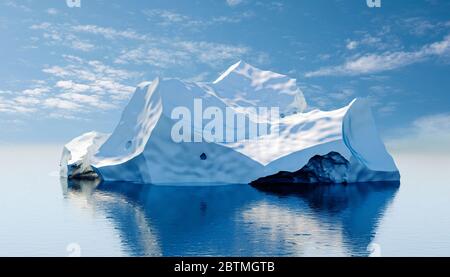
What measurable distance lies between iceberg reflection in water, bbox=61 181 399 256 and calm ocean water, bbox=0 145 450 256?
37 mm

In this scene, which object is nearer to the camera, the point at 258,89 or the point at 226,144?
the point at 226,144

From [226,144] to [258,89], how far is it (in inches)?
485

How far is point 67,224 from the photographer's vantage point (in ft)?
64.4

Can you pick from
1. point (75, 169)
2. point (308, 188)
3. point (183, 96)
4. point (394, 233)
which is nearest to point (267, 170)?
point (308, 188)

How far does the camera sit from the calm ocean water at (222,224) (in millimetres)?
14913

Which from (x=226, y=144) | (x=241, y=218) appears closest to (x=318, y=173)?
(x=226, y=144)

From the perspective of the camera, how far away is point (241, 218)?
68.5ft
